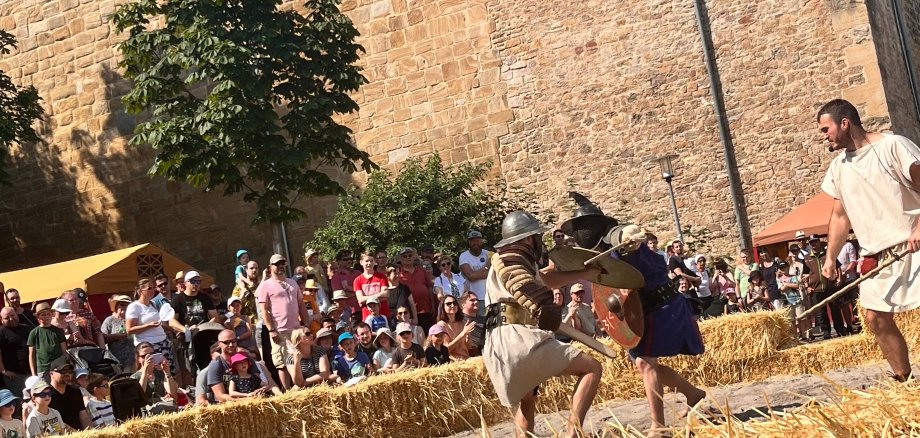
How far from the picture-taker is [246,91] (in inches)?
658

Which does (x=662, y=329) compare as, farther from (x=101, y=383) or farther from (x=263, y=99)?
(x=263, y=99)

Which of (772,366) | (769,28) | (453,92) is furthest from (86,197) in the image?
(772,366)

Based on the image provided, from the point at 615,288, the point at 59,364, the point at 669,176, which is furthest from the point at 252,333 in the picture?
the point at 669,176

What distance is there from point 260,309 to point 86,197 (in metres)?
13.7

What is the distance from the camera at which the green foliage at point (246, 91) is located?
54.3ft

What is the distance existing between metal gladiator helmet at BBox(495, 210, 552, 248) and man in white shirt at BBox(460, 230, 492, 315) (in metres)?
6.24

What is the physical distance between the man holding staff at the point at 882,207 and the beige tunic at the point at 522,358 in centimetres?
138

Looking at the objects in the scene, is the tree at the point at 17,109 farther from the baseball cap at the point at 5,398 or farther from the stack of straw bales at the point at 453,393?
the stack of straw bales at the point at 453,393

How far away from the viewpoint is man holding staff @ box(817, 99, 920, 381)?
18.7 feet

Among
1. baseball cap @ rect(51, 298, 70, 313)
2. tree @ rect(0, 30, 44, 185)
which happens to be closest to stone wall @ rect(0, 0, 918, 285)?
tree @ rect(0, 30, 44, 185)

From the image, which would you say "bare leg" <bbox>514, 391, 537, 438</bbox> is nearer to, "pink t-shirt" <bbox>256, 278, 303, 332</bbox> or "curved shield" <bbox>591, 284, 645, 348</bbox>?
"curved shield" <bbox>591, 284, 645, 348</bbox>

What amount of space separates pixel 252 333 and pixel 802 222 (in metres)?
9.10

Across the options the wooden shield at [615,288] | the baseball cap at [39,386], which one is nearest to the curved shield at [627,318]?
the wooden shield at [615,288]

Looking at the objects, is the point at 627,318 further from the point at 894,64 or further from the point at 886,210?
the point at 894,64
